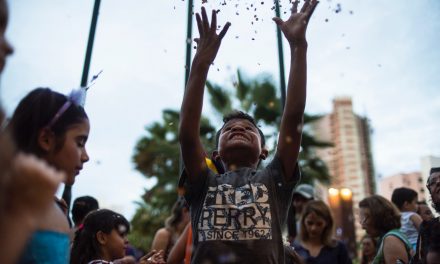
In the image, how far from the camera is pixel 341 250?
375 centimetres

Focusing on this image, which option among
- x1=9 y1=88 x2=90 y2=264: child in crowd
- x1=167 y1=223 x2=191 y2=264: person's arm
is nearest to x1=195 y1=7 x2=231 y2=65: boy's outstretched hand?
x1=9 y1=88 x2=90 y2=264: child in crowd

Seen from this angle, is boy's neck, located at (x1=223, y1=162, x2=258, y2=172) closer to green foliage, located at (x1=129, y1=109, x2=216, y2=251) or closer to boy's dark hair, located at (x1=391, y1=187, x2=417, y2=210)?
boy's dark hair, located at (x1=391, y1=187, x2=417, y2=210)

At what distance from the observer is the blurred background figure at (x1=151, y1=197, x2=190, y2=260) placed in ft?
14.5

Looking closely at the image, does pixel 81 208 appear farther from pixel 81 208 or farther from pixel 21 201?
pixel 21 201

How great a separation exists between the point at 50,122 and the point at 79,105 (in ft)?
0.59

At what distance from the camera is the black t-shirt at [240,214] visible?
188 cm

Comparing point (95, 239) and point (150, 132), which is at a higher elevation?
point (150, 132)

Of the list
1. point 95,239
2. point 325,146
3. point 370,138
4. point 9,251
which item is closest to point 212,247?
point 9,251

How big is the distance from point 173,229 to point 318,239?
169 centimetres

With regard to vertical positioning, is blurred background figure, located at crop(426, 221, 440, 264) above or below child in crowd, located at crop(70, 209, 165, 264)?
below

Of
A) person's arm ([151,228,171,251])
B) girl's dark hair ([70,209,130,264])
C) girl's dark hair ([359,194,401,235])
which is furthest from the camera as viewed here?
person's arm ([151,228,171,251])

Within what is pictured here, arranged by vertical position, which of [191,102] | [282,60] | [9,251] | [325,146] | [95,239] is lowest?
[9,251]

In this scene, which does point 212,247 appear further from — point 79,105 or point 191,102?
point 79,105

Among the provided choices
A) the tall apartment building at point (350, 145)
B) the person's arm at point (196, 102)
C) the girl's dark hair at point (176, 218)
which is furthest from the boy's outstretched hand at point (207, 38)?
the tall apartment building at point (350, 145)
